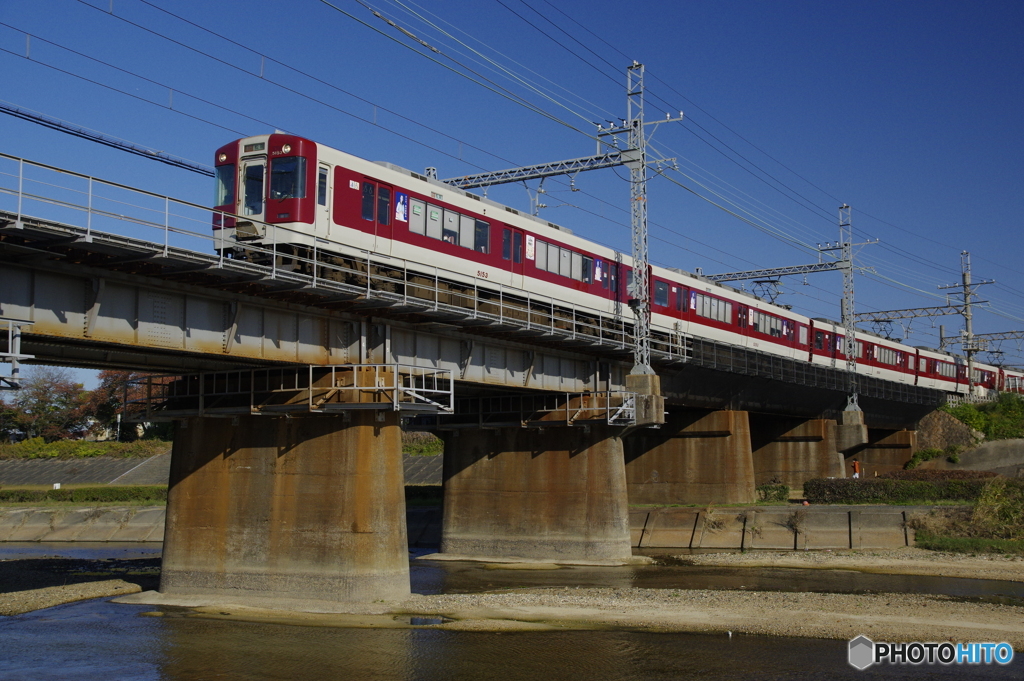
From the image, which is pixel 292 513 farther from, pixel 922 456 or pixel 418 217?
pixel 922 456

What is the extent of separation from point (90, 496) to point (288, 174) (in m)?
45.0

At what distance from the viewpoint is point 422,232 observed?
30109mm

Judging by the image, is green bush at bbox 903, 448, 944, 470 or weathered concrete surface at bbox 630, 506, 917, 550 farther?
green bush at bbox 903, 448, 944, 470

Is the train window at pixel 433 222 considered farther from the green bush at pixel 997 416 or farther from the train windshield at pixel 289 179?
the green bush at pixel 997 416

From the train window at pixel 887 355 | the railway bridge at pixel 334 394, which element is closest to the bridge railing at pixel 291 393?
the railway bridge at pixel 334 394

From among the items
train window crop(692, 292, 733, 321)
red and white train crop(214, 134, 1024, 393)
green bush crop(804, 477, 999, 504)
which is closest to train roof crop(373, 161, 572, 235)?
red and white train crop(214, 134, 1024, 393)

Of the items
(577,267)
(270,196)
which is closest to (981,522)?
(577,267)

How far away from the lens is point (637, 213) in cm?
3544

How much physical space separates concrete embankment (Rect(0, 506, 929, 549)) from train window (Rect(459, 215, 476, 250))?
65.4 feet

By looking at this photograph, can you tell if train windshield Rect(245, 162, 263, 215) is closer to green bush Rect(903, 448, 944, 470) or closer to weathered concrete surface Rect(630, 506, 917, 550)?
weathered concrete surface Rect(630, 506, 917, 550)

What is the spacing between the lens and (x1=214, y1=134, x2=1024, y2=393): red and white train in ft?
85.1

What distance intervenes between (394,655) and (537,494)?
1950 centimetres

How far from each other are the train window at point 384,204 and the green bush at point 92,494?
125 feet

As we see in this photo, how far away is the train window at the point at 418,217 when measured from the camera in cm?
2967
